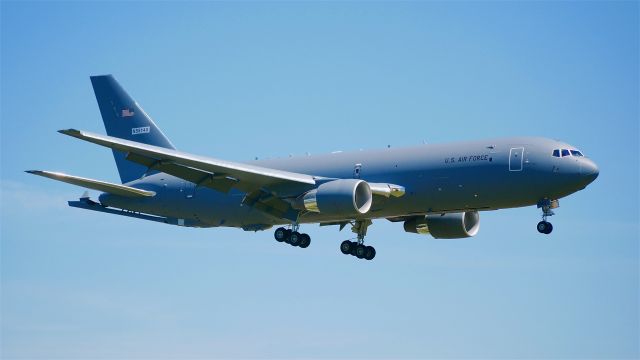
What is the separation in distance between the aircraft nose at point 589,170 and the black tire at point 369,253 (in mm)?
13871

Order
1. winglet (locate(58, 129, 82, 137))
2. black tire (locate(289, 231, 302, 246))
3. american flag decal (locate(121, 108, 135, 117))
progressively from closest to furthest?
1. winglet (locate(58, 129, 82, 137))
2. black tire (locate(289, 231, 302, 246))
3. american flag decal (locate(121, 108, 135, 117))

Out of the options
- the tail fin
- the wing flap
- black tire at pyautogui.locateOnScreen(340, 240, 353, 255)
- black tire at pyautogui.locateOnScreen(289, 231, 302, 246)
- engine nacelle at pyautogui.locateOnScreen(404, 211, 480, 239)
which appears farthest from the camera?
the tail fin

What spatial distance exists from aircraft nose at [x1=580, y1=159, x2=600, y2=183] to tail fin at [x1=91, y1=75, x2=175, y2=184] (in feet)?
79.0

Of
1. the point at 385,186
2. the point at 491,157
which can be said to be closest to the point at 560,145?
the point at 491,157

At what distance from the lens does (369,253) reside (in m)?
62.8

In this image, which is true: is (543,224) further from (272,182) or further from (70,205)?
(70,205)

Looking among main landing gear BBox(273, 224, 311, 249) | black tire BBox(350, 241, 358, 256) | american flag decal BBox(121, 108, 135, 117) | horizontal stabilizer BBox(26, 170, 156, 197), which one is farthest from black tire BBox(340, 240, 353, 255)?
american flag decal BBox(121, 108, 135, 117)

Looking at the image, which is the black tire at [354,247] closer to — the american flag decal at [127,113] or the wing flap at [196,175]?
the wing flap at [196,175]

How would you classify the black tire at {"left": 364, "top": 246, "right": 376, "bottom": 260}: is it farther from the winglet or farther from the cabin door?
the winglet

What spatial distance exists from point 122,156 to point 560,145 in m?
25.7

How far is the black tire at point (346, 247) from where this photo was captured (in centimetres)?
6319

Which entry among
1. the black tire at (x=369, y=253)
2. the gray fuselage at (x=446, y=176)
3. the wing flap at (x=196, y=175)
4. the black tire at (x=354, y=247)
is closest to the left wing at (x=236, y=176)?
the wing flap at (x=196, y=175)

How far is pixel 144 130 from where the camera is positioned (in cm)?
6612

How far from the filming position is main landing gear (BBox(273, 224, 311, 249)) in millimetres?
60625
